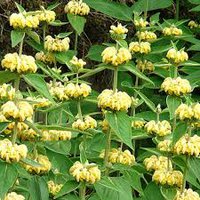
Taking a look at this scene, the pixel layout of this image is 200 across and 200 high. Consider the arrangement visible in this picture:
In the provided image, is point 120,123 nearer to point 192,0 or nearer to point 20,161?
point 20,161

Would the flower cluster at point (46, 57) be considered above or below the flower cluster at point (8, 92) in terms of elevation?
above

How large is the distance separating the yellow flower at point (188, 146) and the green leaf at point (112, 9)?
1.67 m

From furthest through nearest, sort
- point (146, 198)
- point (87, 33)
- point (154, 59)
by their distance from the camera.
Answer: point (87, 33) → point (154, 59) → point (146, 198)

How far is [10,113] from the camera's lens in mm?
1757

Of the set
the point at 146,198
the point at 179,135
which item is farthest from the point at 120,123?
the point at 146,198

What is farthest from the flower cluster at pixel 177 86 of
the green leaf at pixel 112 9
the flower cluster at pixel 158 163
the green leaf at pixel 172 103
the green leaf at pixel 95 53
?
the green leaf at pixel 112 9

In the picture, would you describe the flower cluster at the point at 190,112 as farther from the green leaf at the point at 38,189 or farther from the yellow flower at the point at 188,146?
the green leaf at the point at 38,189

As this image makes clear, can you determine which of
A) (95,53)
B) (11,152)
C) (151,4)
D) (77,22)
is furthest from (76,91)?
(151,4)

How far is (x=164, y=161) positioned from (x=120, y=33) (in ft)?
1.52

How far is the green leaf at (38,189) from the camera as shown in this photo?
188cm

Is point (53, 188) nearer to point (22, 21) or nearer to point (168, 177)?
point (168, 177)

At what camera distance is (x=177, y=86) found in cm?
220

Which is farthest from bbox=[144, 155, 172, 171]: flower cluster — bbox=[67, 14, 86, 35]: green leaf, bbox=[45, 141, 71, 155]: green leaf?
bbox=[67, 14, 86, 35]: green leaf

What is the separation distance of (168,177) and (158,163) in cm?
8
